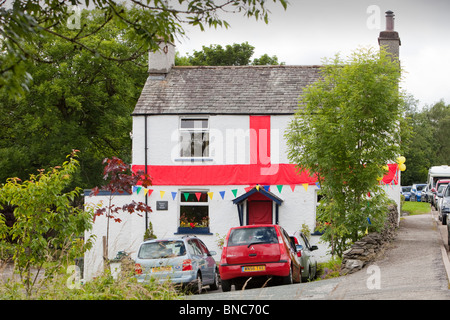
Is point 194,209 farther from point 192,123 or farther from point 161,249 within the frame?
point 161,249

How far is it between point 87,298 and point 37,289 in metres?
1.15

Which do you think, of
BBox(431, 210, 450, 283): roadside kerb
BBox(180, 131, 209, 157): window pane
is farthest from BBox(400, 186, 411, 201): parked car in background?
BBox(180, 131, 209, 157): window pane

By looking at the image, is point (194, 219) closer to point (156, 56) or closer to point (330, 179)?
point (156, 56)

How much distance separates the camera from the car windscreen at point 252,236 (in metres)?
15.2

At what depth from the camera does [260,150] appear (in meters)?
25.7

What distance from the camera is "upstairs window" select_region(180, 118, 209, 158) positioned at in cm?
2606

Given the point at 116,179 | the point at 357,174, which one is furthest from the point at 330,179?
the point at 116,179

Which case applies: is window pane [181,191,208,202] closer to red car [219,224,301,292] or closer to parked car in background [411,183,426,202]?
red car [219,224,301,292]

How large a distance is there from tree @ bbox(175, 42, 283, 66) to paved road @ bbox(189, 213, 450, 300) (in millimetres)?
34136

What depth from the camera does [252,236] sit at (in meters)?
15.4

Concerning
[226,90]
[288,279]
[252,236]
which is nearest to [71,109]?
[226,90]

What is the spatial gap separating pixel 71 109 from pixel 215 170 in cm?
1353

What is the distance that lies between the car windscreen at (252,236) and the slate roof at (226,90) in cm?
1082

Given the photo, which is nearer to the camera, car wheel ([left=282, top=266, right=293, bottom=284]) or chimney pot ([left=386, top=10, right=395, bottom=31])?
car wheel ([left=282, top=266, right=293, bottom=284])
